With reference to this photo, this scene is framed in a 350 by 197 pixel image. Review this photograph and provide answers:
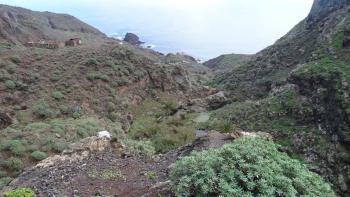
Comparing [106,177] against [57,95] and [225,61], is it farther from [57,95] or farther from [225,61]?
[225,61]

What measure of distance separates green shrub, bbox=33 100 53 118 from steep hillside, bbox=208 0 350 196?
28.6 feet

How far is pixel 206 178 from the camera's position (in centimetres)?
633

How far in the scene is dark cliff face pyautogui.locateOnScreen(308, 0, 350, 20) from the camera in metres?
54.2

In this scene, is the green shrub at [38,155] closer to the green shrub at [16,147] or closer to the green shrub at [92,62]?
the green shrub at [16,147]

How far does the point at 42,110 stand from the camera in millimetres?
21953

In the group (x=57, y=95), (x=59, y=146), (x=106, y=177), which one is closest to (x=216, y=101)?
(x=57, y=95)

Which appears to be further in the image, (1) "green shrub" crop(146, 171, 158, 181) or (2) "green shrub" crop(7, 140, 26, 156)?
(2) "green shrub" crop(7, 140, 26, 156)

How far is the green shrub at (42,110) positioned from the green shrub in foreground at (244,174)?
52.6ft

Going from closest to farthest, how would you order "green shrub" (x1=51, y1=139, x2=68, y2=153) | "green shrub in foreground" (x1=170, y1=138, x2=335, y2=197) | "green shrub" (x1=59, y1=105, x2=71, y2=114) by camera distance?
"green shrub in foreground" (x1=170, y1=138, x2=335, y2=197) < "green shrub" (x1=51, y1=139, x2=68, y2=153) < "green shrub" (x1=59, y1=105, x2=71, y2=114)

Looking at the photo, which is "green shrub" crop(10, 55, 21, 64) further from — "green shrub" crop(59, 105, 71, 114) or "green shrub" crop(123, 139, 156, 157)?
"green shrub" crop(123, 139, 156, 157)

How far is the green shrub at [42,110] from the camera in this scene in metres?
21.7

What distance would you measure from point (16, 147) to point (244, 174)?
35.2 feet

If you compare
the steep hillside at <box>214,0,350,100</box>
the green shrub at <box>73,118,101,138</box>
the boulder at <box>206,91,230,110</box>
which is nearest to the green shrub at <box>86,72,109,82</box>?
the green shrub at <box>73,118,101,138</box>

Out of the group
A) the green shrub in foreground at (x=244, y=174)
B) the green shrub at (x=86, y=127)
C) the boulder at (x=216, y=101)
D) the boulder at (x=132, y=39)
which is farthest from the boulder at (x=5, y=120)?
the boulder at (x=132, y=39)
